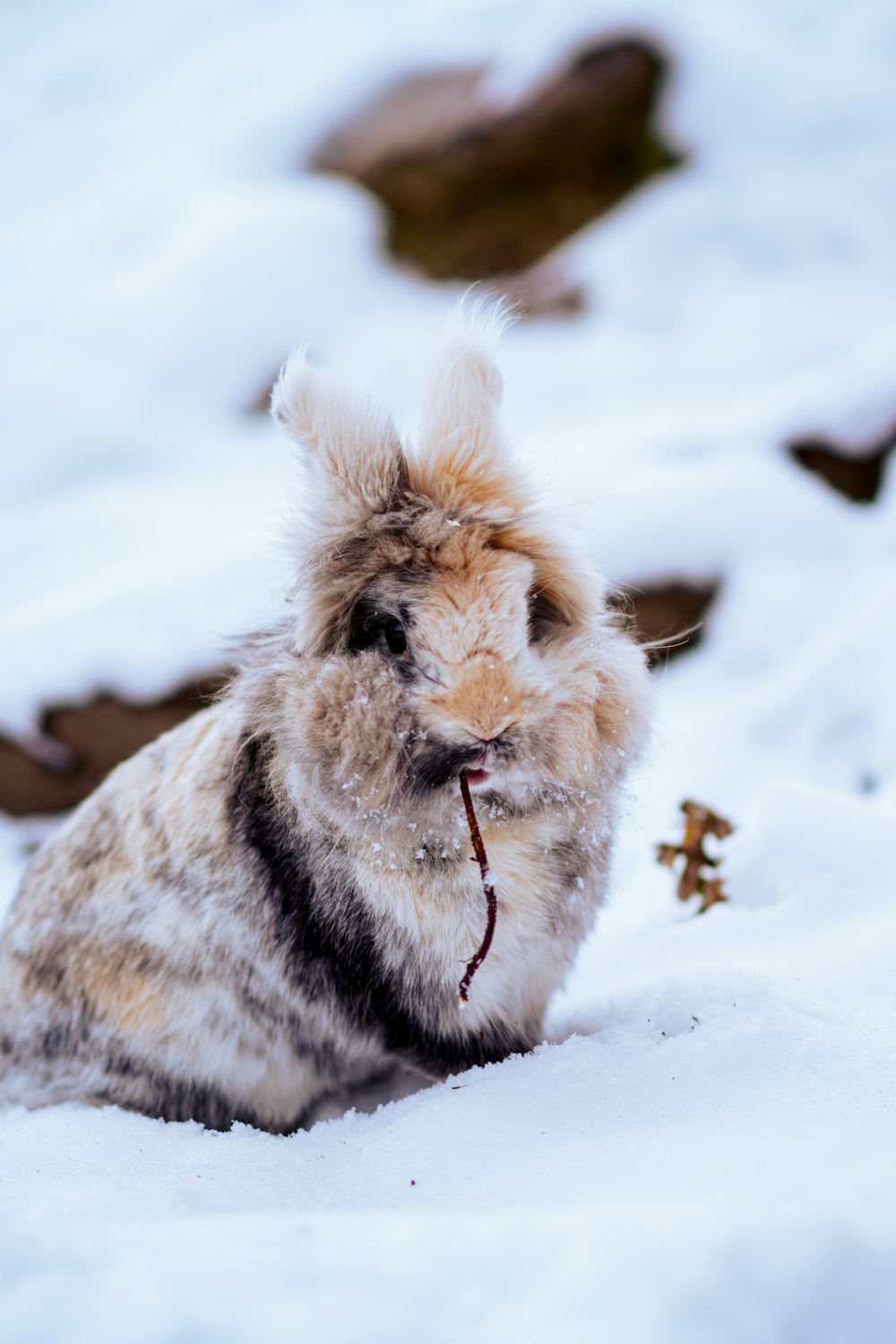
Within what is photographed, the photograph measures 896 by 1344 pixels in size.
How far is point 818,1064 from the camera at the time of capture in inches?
74.2

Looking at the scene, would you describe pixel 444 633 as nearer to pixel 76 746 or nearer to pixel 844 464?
pixel 76 746

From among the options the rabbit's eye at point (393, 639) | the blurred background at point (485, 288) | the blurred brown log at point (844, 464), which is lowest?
the blurred brown log at point (844, 464)

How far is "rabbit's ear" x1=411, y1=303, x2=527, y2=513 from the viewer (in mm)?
2186

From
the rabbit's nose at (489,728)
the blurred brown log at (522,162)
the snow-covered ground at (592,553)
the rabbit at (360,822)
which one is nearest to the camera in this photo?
the snow-covered ground at (592,553)

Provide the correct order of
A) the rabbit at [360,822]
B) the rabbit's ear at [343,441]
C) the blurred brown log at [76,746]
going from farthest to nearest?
the blurred brown log at [76,746] < the rabbit's ear at [343,441] < the rabbit at [360,822]

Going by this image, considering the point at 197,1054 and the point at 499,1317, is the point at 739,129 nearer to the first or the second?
the point at 197,1054

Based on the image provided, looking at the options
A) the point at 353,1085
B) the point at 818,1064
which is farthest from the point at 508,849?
the point at 353,1085

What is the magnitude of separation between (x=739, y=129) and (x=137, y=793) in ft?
25.4

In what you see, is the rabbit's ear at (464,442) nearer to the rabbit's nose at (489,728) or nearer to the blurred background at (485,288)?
the rabbit's nose at (489,728)

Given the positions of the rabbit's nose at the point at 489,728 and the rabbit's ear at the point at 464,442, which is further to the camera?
the rabbit's ear at the point at 464,442

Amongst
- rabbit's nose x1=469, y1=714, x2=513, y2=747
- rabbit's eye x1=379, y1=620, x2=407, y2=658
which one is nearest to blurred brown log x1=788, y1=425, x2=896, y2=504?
rabbit's eye x1=379, y1=620, x2=407, y2=658

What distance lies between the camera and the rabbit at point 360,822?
6.69 ft

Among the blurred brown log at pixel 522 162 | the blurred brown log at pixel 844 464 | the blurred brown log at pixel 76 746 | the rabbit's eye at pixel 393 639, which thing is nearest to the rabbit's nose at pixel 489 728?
the rabbit's eye at pixel 393 639

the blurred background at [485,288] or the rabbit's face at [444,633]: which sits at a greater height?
the rabbit's face at [444,633]
